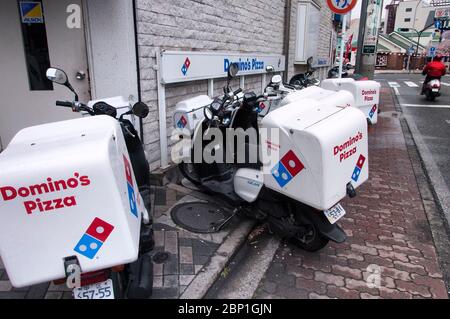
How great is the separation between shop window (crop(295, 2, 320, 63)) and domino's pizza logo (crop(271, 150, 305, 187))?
8128 millimetres

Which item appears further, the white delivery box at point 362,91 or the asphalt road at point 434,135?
the white delivery box at point 362,91

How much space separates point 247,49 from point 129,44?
359 centimetres

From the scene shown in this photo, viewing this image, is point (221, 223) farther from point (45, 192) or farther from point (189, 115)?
point (45, 192)

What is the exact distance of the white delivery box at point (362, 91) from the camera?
6.28m

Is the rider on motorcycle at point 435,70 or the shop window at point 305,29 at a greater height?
the shop window at point 305,29

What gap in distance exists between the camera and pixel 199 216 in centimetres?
374

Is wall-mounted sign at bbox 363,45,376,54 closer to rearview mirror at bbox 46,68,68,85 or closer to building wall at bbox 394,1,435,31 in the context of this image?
rearview mirror at bbox 46,68,68,85

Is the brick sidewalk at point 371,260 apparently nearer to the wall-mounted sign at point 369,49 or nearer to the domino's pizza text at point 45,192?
the domino's pizza text at point 45,192

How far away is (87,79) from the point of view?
13.4ft

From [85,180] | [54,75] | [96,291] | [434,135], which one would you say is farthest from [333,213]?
[434,135]

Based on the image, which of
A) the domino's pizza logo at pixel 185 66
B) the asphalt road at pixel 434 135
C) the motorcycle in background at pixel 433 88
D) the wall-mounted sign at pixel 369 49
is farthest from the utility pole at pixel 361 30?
the domino's pizza logo at pixel 185 66

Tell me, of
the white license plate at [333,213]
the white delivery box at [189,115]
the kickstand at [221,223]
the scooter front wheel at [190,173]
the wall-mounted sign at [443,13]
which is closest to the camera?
the white license plate at [333,213]

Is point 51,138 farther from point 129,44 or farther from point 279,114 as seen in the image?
point 129,44
